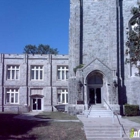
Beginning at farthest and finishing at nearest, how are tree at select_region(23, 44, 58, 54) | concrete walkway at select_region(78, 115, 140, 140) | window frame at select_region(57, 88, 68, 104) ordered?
tree at select_region(23, 44, 58, 54) → window frame at select_region(57, 88, 68, 104) → concrete walkway at select_region(78, 115, 140, 140)

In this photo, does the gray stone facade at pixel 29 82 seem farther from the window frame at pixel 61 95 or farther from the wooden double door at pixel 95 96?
the wooden double door at pixel 95 96

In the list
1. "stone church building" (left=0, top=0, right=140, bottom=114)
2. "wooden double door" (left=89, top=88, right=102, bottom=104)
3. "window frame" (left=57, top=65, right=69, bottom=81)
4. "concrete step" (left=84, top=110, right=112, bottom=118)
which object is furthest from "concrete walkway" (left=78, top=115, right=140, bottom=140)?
"window frame" (left=57, top=65, right=69, bottom=81)

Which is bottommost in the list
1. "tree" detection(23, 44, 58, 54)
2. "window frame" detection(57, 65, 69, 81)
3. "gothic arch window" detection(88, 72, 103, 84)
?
"gothic arch window" detection(88, 72, 103, 84)

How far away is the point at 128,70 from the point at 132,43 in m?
12.1

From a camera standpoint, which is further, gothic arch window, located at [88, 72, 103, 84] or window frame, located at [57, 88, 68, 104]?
window frame, located at [57, 88, 68, 104]

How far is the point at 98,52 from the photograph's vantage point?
95.2 ft

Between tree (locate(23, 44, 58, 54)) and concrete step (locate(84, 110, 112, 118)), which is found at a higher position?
tree (locate(23, 44, 58, 54))

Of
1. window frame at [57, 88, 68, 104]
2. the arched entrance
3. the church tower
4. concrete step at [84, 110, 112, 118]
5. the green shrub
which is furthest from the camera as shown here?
window frame at [57, 88, 68, 104]

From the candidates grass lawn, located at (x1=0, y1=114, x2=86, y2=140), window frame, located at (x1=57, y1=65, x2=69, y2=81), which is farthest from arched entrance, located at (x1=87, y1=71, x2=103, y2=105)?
grass lawn, located at (x1=0, y1=114, x2=86, y2=140)

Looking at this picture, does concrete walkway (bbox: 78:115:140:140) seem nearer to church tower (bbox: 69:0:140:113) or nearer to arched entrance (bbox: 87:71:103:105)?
church tower (bbox: 69:0:140:113)

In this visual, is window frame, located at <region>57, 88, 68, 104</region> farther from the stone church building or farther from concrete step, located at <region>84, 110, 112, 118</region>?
concrete step, located at <region>84, 110, 112, 118</region>

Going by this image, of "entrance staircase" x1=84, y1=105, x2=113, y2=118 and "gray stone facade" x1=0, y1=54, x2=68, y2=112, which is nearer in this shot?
"entrance staircase" x1=84, y1=105, x2=113, y2=118

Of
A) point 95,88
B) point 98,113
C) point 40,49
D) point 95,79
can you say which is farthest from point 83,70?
point 40,49

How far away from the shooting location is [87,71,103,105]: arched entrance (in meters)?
27.5
